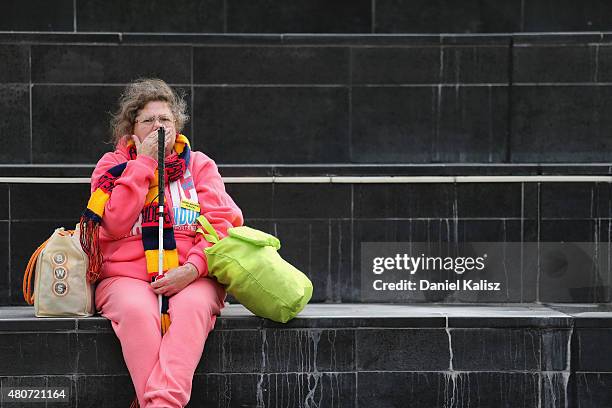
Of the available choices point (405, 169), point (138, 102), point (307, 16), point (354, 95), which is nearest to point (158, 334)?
point (138, 102)

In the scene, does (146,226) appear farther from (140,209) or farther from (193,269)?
(193,269)

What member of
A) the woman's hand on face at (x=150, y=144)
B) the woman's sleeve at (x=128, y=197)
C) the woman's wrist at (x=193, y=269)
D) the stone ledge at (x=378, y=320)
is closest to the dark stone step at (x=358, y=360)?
the stone ledge at (x=378, y=320)

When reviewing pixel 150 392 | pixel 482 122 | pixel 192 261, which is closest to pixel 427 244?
pixel 482 122

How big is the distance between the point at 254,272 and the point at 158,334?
2.03ft

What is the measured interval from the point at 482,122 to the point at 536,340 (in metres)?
2.30

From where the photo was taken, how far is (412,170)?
754 centimetres

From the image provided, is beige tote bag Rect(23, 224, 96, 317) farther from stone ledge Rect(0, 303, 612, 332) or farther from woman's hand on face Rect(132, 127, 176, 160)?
woman's hand on face Rect(132, 127, 176, 160)

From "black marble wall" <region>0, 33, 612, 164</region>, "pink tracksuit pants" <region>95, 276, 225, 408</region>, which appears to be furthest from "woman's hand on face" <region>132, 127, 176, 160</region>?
"black marble wall" <region>0, 33, 612, 164</region>

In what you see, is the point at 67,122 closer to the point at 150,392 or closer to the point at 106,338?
the point at 106,338

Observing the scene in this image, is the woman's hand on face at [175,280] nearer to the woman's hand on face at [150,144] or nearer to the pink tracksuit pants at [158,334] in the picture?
the pink tracksuit pants at [158,334]

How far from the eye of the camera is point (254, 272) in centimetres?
584

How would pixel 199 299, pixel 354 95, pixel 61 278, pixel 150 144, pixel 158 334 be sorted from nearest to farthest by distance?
pixel 158 334 < pixel 199 299 < pixel 61 278 < pixel 150 144 < pixel 354 95

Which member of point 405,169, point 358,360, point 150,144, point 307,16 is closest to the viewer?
point 150,144

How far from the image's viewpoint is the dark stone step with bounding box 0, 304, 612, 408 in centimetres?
598
